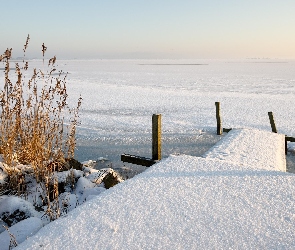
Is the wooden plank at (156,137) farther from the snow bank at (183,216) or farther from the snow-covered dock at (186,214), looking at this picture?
the snow bank at (183,216)

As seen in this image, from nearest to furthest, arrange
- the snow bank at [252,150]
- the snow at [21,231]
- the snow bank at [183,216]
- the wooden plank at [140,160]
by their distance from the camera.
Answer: the snow bank at [183,216]
the snow at [21,231]
the snow bank at [252,150]
the wooden plank at [140,160]

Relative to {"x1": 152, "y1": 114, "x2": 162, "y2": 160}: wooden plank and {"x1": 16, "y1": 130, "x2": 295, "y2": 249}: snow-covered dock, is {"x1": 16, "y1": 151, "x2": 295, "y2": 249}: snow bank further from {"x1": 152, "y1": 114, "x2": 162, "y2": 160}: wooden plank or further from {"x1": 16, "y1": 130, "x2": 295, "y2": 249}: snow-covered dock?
{"x1": 152, "y1": 114, "x2": 162, "y2": 160}: wooden plank

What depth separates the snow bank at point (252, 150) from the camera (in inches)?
218

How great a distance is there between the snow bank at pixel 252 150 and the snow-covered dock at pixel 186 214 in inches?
53.8

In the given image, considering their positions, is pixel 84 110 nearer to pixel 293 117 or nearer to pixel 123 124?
pixel 123 124

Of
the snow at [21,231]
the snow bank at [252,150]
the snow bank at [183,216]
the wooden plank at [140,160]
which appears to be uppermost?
the snow bank at [183,216]

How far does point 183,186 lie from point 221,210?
23.5 inches

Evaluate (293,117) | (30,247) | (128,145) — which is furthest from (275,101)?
(30,247)

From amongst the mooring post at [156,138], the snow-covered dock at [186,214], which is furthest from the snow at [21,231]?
the mooring post at [156,138]

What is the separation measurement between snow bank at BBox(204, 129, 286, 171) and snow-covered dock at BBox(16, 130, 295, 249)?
1.37 meters

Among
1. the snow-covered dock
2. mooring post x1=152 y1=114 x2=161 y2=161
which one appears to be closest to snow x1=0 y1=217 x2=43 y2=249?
the snow-covered dock

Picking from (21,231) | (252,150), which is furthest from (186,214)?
(252,150)

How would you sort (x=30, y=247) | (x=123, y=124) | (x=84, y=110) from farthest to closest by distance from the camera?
(x=84, y=110), (x=123, y=124), (x=30, y=247)

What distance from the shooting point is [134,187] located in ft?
11.0
